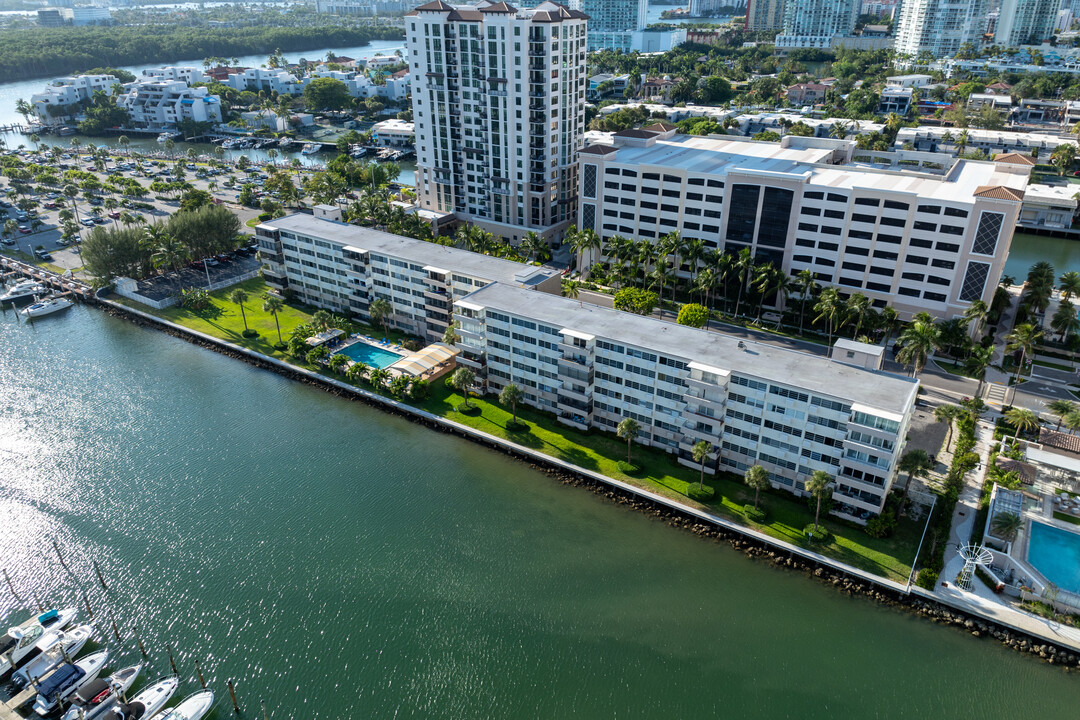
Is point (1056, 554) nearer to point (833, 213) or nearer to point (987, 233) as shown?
point (987, 233)

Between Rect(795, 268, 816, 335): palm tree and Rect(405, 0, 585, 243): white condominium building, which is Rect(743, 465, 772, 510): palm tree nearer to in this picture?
Rect(795, 268, 816, 335): palm tree

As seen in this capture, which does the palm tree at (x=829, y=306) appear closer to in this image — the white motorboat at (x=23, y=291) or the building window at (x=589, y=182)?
the building window at (x=589, y=182)

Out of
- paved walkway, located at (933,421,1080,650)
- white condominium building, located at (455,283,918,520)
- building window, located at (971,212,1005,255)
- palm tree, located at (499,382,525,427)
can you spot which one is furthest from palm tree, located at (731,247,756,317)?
paved walkway, located at (933,421,1080,650)

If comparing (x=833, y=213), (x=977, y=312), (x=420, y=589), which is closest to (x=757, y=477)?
(x=420, y=589)

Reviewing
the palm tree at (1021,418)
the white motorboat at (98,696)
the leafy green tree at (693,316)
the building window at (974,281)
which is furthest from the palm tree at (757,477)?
the white motorboat at (98,696)

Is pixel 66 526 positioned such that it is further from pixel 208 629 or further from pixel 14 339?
pixel 14 339

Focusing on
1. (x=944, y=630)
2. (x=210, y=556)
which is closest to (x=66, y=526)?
(x=210, y=556)
